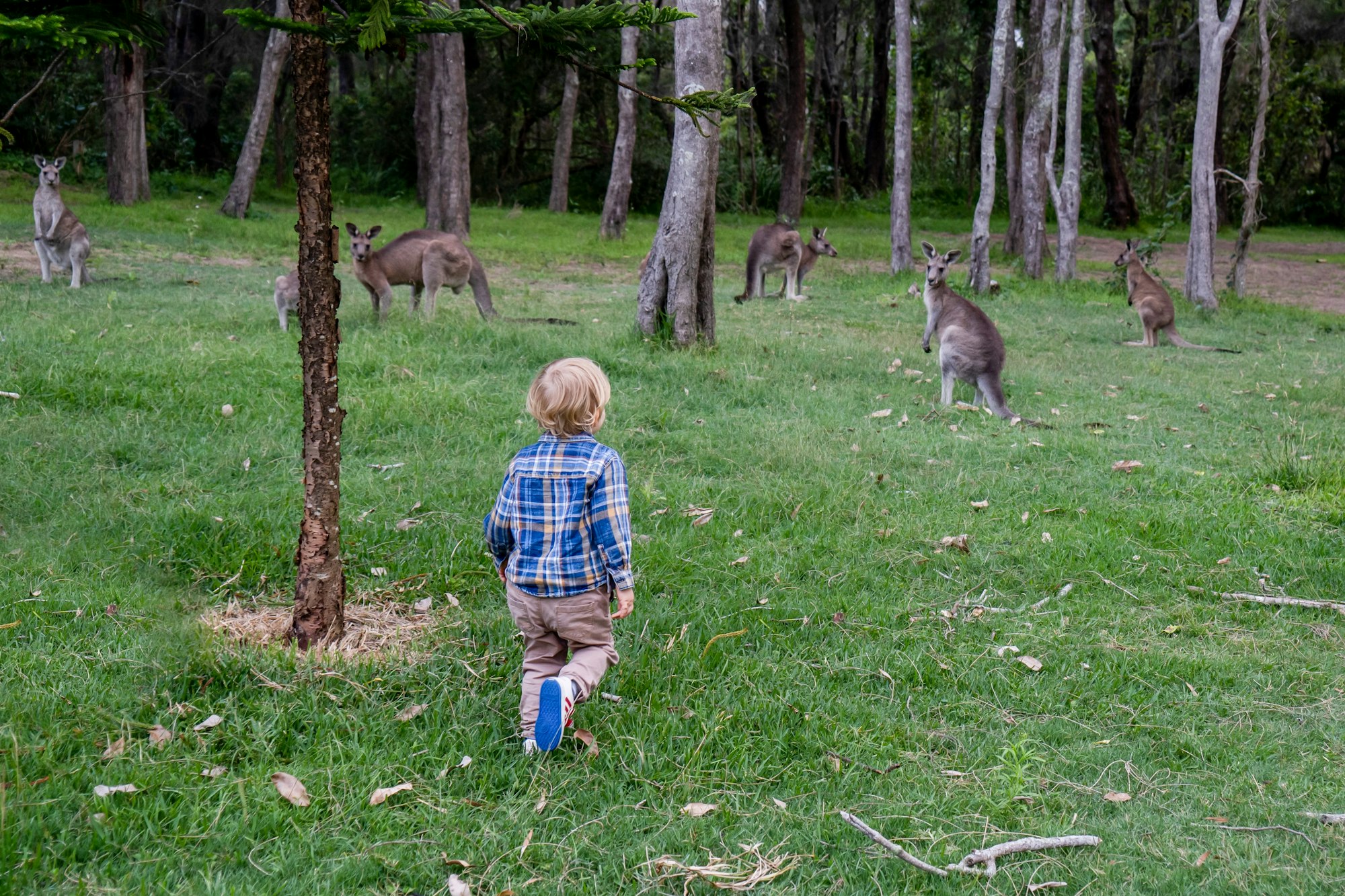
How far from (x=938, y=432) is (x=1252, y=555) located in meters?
2.73

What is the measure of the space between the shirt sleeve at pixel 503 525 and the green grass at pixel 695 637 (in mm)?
533

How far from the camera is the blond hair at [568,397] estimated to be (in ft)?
12.5

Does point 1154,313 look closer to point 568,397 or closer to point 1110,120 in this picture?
point 568,397

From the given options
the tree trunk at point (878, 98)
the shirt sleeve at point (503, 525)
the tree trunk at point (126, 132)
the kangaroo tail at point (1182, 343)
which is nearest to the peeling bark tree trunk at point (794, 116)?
the tree trunk at point (878, 98)

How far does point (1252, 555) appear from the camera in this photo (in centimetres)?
584

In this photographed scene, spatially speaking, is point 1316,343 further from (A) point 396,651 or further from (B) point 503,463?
(A) point 396,651

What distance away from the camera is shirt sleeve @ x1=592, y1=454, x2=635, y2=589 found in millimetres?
3834

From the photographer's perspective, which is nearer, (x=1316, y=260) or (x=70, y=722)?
(x=70, y=722)

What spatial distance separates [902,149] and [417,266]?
9533 millimetres

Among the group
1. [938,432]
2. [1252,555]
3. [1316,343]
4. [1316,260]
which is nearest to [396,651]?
[1252,555]

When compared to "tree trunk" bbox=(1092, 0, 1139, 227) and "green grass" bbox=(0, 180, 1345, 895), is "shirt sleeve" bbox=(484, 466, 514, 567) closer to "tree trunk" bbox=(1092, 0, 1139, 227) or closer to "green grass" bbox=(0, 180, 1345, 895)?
"green grass" bbox=(0, 180, 1345, 895)

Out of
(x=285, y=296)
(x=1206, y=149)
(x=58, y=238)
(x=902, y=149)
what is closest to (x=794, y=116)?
(x=902, y=149)

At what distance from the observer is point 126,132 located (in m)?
20.7

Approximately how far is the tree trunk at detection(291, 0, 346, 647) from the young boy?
76cm
